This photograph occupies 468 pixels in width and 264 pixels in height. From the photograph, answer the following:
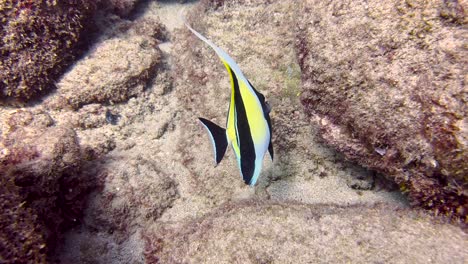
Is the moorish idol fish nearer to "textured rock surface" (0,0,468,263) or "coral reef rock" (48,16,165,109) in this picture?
"textured rock surface" (0,0,468,263)

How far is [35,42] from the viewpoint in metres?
3.37

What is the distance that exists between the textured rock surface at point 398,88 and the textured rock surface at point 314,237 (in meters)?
0.34

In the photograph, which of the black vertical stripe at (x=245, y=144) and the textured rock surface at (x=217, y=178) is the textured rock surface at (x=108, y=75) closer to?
the textured rock surface at (x=217, y=178)

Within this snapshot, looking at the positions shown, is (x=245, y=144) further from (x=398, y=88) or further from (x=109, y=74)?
(x=109, y=74)

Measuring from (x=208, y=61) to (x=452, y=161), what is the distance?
8.26 feet

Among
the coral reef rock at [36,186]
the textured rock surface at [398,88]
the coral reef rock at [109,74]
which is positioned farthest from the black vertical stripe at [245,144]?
the coral reef rock at [109,74]

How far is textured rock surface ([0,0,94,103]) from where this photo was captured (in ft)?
10.5

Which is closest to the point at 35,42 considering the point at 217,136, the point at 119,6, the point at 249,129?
the point at 119,6

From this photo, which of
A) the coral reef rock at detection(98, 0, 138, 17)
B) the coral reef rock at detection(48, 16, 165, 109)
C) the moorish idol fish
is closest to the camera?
the moorish idol fish

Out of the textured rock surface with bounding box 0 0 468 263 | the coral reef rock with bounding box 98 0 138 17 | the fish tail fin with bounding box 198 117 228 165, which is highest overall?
the coral reef rock with bounding box 98 0 138 17

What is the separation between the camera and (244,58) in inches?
126

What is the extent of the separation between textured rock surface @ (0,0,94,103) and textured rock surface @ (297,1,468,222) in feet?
9.54

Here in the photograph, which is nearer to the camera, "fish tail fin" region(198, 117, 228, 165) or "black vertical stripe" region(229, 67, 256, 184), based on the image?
"black vertical stripe" region(229, 67, 256, 184)

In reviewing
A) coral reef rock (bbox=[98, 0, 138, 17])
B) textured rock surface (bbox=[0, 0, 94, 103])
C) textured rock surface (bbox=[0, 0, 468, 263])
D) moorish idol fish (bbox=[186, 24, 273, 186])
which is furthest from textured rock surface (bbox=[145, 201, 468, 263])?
coral reef rock (bbox=[98, 0, 138, 17])
